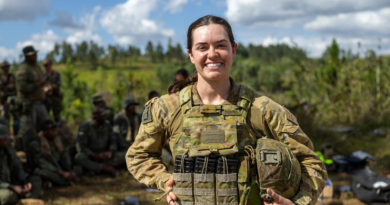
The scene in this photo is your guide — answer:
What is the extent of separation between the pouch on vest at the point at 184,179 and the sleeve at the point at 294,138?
0.37 metres

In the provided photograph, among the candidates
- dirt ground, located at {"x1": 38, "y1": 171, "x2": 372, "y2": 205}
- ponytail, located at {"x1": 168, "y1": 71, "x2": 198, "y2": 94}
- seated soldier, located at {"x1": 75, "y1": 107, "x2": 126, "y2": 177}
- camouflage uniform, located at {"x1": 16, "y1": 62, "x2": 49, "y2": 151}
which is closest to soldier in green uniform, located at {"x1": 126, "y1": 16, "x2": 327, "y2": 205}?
ponytail, located at {"x1": 168, "y1": 71, "x2": 198, "y2": 94}

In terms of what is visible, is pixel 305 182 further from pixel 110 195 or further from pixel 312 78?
pixel 312 78

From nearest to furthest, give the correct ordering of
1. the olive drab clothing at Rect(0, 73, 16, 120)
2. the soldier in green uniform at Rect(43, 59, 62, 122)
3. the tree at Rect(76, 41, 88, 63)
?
the olive drab clothing at Rect(0, 73, 16, 120) < the soldier in green uniform at Rect(43, 59, 62, 122) < the tree at Rect(76, 41, 88, 63)

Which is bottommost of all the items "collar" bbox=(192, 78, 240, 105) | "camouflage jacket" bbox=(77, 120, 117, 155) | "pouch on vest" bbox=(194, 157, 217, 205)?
"camouflage jacket" bbox=(77, 120, 117, 155)

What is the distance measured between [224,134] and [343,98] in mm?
9041

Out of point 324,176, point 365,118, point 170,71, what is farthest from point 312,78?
point 170,71

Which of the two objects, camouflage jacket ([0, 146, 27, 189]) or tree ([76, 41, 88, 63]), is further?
tree ([76, 41, 88, 63])

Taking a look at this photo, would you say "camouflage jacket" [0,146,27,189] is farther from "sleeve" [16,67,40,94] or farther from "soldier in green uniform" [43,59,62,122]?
"soldier in green uniform" [43,59,62,122]

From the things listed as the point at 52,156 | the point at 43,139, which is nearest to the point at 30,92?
the point at 43,139

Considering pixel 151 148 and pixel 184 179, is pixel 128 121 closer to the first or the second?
pixel 151 148

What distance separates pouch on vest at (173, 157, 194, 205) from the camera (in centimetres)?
182

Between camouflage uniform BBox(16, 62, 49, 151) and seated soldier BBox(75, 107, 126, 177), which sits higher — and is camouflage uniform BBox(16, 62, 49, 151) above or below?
above

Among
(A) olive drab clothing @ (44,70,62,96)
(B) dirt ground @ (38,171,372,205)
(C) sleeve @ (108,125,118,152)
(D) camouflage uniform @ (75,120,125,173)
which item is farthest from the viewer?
(A) olive drab clothing @ (44,70,62,96)

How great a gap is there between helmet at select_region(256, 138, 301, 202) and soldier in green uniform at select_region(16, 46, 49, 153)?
604 centimetres
